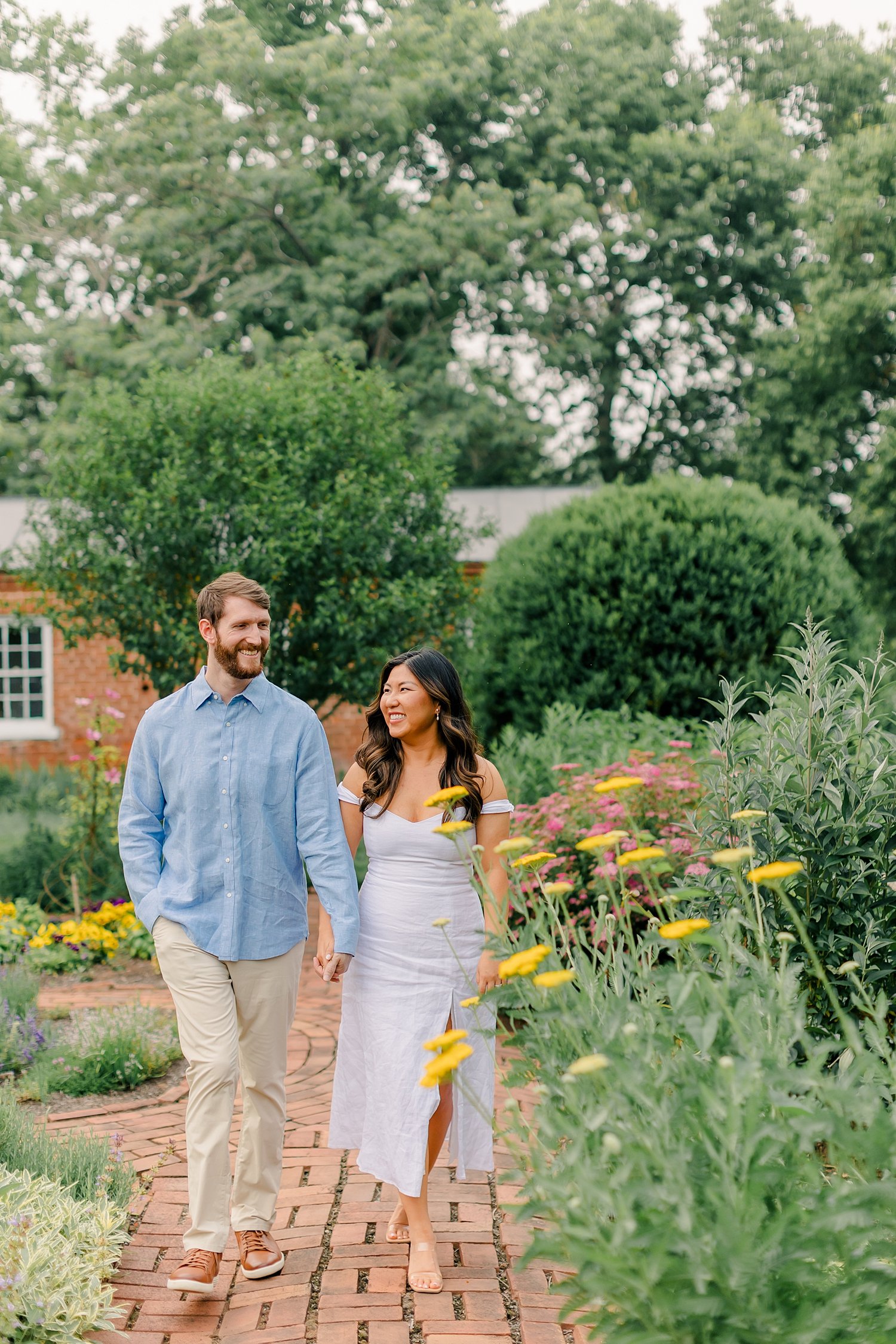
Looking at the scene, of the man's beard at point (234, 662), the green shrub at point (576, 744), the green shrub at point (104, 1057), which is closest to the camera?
the man's beard at point (234, 662)

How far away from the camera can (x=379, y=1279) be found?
10.3ft

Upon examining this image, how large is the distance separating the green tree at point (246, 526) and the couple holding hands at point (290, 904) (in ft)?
17.5

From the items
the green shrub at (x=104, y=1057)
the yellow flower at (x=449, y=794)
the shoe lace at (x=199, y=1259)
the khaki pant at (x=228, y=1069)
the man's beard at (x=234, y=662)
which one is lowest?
the green shrub at (x=104, y=1057)

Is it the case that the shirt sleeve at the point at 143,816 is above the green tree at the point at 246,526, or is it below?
below

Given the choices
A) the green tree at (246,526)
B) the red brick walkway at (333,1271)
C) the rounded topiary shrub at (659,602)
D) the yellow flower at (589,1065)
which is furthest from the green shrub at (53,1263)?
the green tree at (246,526)

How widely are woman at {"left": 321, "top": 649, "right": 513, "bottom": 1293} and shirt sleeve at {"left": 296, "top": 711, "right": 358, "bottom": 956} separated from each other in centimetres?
9

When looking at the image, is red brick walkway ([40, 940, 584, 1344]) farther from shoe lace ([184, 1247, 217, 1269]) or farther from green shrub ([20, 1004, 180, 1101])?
green shrub ([20, 1004, 180, 1101])

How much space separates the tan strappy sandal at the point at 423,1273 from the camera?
304 cm

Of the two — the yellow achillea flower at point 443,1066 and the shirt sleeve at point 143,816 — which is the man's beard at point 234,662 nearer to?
the shirt sleeve at point 143,816

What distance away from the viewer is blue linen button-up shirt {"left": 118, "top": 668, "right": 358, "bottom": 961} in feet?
10.7

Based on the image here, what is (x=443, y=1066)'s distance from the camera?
203cm

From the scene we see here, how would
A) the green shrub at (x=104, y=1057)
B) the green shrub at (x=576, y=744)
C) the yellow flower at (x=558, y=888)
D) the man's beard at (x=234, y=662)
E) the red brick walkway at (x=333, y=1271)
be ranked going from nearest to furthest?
the yellow flower at (x=558, y=888)
the red brick walkway at (x=333, y=1271)
the man's beard at (x=234, y=662)
the green shrub at (x=104, y=1057)
the green shrub at (x=576, y=744)

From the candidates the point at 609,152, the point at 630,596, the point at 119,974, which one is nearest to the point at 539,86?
the point at 609,152

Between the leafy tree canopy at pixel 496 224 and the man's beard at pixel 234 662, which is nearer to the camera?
the man's beard at pixel 234 662
